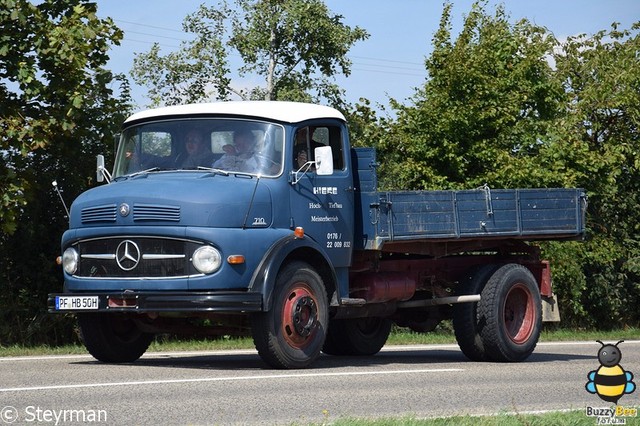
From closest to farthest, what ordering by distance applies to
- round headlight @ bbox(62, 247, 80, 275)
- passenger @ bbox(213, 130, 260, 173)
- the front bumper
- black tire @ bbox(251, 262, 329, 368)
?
1. the front bumper
2. black tire @ bbox(251, 262, 329, 368)
3. round headlight @ bbox(62, 247, 80, 275)
4. passenger @ bbox(213, 130, 260, 173)

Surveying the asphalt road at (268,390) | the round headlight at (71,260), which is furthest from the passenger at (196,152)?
the asphalt road at (268,390)

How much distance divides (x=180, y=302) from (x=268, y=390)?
1775 millimetres

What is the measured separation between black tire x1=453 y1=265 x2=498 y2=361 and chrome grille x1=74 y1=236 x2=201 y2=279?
12.9 feet

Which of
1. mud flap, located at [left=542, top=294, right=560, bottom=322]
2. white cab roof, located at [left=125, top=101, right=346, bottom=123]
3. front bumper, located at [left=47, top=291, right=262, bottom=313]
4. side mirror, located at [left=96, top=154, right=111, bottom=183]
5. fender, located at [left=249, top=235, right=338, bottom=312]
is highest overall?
white cab roof, located at [left=125, top=101, right=346, bottom=123]

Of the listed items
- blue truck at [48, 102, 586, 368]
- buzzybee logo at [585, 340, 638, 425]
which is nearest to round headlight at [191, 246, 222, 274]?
blue truck at [48, 102, 586, 368]

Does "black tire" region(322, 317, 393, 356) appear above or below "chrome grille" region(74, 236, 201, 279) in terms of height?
below

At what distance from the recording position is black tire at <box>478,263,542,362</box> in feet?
47.0

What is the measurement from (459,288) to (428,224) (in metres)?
1.22

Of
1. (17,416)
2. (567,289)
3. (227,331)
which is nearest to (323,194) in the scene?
A: (227,331)

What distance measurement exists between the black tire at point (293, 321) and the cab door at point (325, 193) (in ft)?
2.02

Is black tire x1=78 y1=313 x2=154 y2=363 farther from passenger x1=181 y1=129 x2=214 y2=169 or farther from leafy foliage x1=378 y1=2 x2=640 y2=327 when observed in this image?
leafy foliage x1=378 y1=2 x2=640 y2=327

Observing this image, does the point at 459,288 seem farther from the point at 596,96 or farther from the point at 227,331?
the point at 596,96

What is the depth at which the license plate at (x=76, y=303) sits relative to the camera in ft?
39.4

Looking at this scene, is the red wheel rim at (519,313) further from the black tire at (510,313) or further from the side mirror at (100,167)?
the side mirror at (100,167)
